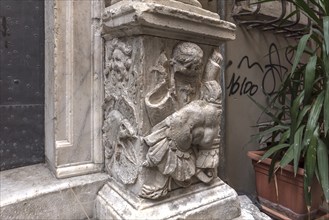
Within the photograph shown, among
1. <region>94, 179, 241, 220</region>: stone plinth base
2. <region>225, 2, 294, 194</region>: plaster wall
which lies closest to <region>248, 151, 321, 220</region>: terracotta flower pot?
<region>225, 2, 294, 194</region>: plaster wall

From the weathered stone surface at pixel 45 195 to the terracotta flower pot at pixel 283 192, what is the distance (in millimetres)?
1061

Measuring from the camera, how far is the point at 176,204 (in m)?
0.89

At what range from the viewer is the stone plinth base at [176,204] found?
2.77ft

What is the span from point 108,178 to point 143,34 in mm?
598

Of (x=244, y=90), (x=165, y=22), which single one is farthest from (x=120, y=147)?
(x=244, y=90)

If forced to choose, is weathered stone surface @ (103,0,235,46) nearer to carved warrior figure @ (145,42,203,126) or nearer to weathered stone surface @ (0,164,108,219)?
carved warrior figure @ (145,42,203,126)

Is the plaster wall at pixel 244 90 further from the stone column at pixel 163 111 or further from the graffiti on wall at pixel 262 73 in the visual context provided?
the stone column at pixel 163 111

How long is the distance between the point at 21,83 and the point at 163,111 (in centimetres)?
68

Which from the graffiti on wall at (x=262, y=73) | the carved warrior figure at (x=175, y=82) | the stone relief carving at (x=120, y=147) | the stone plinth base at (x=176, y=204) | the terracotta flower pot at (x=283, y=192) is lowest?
the terracotta flower pot at (x=283, y=192)

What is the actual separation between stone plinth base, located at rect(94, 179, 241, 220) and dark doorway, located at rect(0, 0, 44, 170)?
16.7 inches

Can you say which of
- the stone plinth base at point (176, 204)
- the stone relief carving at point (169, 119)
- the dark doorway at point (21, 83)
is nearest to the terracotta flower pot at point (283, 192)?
the stone plinth base at point (176, 204)

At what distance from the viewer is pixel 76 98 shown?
100 cm

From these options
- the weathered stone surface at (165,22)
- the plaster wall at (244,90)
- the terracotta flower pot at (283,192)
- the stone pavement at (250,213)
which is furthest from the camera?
the plaster wall at (244,90)

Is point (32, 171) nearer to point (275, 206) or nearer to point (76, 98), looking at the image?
point (76, 98)
